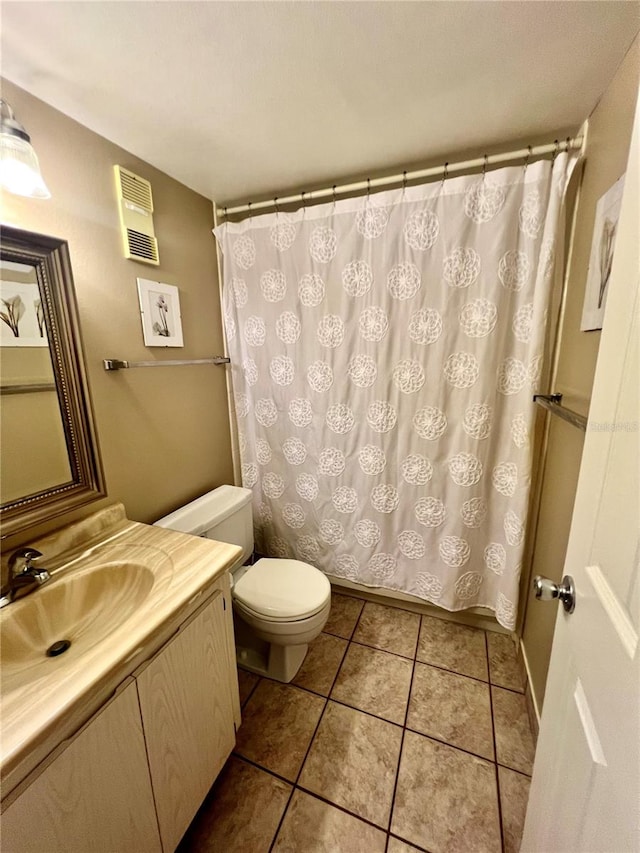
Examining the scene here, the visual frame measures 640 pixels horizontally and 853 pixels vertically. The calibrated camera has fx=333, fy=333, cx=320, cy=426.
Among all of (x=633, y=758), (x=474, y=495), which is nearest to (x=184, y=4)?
(x=633, y=758)

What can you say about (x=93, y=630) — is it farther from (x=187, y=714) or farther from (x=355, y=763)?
(x=355, y=763)

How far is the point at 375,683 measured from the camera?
4.87 ft

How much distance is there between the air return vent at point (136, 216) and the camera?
4.16ft

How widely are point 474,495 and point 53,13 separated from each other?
2.00 meters

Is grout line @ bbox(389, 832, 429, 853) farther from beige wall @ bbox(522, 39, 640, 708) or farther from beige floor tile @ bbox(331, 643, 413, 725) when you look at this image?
beige wall @ bbox(522, 39, 640, 708)

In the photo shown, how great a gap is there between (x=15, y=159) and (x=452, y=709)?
2.32m

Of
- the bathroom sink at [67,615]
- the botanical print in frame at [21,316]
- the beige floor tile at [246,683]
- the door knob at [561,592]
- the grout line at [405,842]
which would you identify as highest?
the botanical print in frame at [21,316]

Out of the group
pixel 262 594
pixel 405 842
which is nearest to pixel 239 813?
pixel 405 842

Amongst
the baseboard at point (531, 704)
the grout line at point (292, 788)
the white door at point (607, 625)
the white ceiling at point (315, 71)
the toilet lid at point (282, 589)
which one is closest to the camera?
the white door at point (607, 625)

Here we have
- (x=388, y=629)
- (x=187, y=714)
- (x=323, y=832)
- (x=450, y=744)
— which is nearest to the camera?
(x=187, y=714)

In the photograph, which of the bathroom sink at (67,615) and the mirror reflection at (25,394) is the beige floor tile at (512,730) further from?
the mirror reflection at (25,394)

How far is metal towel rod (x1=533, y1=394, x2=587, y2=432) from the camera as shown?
92 centimetres

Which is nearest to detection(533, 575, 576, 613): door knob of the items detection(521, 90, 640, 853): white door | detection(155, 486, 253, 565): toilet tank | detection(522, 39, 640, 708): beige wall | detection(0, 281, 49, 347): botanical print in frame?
detection(521, 90, 640, 853): white door

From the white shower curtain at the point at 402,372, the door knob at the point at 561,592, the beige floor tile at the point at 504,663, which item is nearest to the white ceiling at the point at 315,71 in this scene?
the white shower curtain at the point at 402,372
